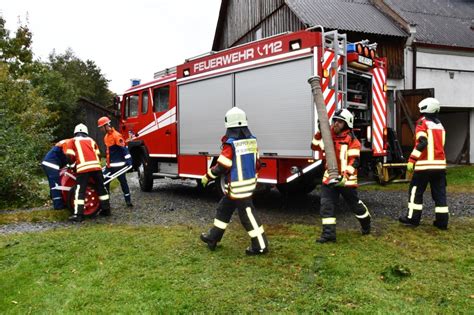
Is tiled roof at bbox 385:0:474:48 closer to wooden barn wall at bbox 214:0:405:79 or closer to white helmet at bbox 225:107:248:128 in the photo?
wooden barn wall at bbox 214:0:405:79

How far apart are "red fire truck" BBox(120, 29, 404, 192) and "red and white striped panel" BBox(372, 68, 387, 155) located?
0.06 feet

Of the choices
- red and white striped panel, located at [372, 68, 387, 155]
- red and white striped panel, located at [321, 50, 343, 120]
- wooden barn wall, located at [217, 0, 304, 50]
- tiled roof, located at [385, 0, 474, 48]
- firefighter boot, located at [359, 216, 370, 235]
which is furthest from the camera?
tiled roof, located at [385, 0, 474, 48]

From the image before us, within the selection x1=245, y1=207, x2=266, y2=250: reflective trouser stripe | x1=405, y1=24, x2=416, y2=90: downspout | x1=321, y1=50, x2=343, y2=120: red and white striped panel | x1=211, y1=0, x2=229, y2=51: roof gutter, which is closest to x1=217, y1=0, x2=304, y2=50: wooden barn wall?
x1=211, y1=0, x2=229, y2=51: roof gutter

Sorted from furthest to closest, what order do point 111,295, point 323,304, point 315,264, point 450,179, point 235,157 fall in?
point 450,179
point 235,157
point 315,264
point 111,295
point 323,304

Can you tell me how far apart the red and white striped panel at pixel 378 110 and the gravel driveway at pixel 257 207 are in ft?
3.71

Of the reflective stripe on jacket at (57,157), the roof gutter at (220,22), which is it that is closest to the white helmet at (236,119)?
the reflective stripe on jacket at (57,157)

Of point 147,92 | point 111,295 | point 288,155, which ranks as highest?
point 147,92

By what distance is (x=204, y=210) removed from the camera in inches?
306

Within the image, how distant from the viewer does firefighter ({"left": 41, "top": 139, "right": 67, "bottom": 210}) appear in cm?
716

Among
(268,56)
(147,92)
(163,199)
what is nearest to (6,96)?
(147,92)

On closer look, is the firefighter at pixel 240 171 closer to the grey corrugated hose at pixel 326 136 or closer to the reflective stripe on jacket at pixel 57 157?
the grey corrugated hose at pixel 326 136

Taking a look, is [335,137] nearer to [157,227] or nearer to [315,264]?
[315,264]

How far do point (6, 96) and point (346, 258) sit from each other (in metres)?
14.0

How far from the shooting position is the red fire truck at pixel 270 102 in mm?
6395
